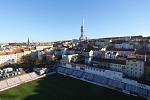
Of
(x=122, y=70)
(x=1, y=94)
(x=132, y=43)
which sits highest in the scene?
(x=132, y=43)

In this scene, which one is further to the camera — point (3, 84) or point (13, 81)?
point (13, 81)

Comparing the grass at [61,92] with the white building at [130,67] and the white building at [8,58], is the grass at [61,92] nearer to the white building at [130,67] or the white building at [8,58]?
the white building at [130,67]

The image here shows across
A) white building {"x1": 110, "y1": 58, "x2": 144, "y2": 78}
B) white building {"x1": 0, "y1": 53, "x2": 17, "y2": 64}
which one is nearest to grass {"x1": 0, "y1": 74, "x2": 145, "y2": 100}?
white building {"x1": 110, "y1": 58, "x2": 144, "y2": 78}

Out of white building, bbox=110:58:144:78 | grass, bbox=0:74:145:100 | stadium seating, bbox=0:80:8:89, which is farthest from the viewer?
white building, bbox=110:58:144:78

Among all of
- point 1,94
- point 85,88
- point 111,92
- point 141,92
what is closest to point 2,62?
point 1,94

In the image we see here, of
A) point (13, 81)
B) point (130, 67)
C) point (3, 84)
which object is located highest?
point (130, 67)

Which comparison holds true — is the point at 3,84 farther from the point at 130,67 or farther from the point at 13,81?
the point at 130,67

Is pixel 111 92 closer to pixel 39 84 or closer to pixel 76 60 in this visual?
pixel 39 84

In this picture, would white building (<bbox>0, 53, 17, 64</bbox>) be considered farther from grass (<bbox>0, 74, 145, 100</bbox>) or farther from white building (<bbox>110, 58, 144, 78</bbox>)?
white building (<bbox>110, 58, 144, 78</bbox>)

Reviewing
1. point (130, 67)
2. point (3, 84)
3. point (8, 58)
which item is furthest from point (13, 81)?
point (8, 58)
